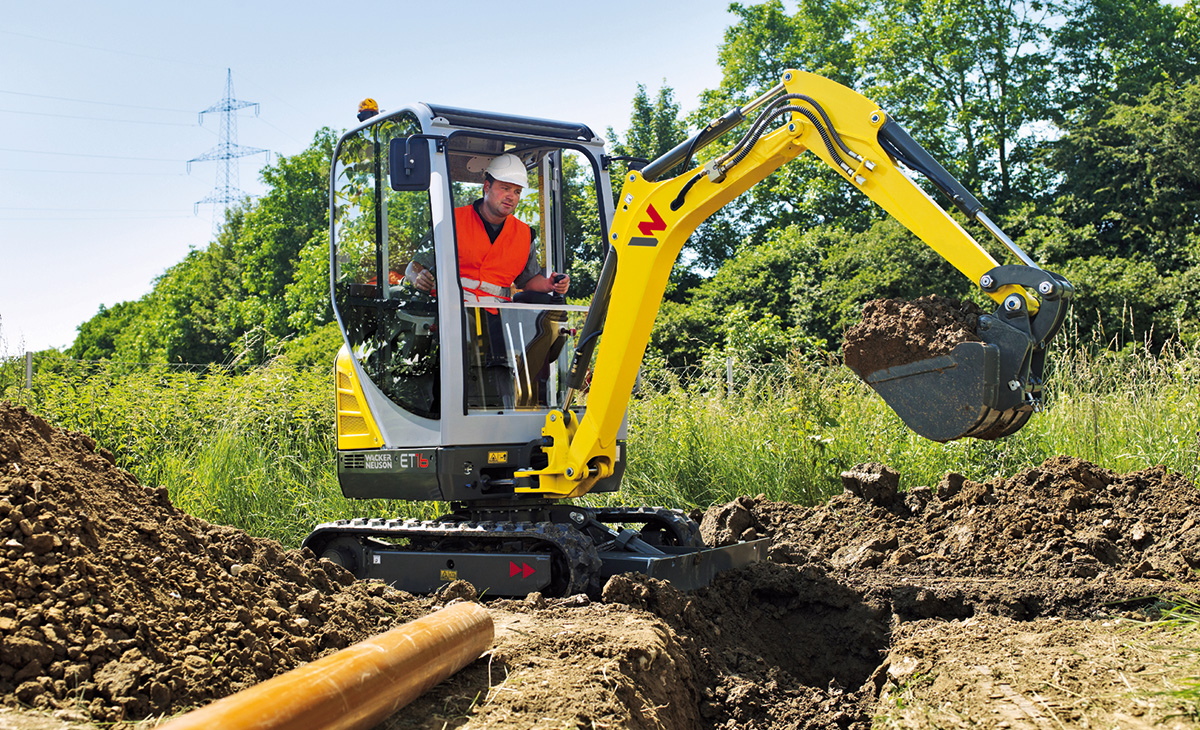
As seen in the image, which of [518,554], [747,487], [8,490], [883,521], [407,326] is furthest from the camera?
[747,487]

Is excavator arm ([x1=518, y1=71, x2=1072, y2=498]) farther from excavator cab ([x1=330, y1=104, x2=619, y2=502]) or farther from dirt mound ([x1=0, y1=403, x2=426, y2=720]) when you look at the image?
dirt mound ([x1=0, y1=403, x2=426, y2=720])

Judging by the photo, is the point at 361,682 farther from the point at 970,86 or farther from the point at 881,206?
the point at 970,86

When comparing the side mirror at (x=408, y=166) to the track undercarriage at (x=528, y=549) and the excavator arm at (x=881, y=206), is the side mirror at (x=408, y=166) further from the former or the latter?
the track undercarriage at (x=528, y=549)

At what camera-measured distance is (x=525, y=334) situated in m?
5.73

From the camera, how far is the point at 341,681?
8.63 ft

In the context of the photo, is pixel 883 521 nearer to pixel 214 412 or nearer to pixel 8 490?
pixel 8 490

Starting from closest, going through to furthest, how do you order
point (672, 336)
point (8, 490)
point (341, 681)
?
point (341, 681) → point (8, 490) → point (672, 336)

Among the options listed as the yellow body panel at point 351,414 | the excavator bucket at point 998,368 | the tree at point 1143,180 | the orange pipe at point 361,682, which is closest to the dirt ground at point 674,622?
the orange pipe at point 361,682

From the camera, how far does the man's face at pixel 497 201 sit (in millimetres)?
5797

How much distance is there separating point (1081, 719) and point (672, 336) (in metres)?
18.5

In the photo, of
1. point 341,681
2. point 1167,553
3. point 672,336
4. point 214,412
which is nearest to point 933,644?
point 1167,553

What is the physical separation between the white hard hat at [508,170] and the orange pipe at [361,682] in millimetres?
3053

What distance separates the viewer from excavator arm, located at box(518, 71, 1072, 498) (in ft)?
13.5

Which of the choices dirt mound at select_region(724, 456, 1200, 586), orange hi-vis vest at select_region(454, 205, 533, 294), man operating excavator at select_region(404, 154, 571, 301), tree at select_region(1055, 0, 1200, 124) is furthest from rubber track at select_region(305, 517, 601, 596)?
tree at select_region(1055, 0, 1200, 124)
